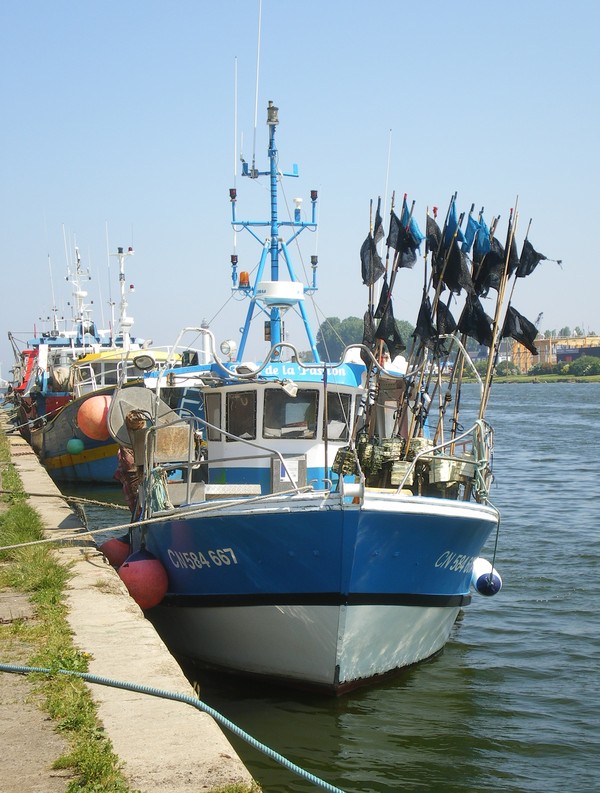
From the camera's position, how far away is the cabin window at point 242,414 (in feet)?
36.0

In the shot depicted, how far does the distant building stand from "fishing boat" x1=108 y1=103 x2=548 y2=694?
14035 cm

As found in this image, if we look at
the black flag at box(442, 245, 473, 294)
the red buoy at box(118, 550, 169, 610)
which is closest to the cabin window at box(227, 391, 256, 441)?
the red buoy at box(118, 550, 169, 610)

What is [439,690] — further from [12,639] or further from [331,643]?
[12,639]

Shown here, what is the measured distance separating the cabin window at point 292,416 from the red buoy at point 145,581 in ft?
6.68

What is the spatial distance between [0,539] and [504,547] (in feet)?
32.3

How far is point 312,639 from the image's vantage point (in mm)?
8812

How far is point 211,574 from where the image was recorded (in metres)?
9.41

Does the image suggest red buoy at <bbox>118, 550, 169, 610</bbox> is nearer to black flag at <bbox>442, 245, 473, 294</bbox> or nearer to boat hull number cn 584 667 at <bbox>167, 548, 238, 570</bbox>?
boat hull number cn 584 667 at <bbox>167, 548, 238, 570</bbox>

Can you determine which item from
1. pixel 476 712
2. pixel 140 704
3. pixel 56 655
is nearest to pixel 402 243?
pixel 476 712

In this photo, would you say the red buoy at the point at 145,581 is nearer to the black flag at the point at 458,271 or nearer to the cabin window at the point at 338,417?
Answer: the cabin window at the point at 338,417

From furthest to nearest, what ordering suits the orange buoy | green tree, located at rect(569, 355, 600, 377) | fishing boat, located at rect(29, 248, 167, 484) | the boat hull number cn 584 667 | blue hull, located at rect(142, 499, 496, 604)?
1. green tree, located at rect(569, 355, 600, 377)
2. fishing boat, located at rect(29, 248, 167, 484)
3. the orange buoy
4. the boat hull number cn 584 667
5. blue hull, located at rect(142, 499, 496, 604)

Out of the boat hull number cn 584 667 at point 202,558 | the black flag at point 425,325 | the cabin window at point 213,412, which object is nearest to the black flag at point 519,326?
the black flag at point 425,325

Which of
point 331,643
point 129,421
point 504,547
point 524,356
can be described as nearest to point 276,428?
point 129,421

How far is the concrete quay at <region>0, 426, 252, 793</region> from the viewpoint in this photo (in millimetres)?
4945
